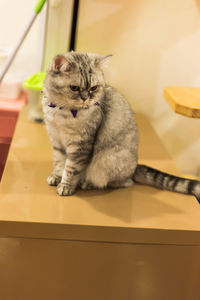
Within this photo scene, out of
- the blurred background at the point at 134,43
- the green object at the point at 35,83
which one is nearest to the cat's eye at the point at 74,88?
the green object at the point at 35,83

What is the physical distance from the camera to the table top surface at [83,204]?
106cm

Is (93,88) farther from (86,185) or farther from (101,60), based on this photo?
(86,185)

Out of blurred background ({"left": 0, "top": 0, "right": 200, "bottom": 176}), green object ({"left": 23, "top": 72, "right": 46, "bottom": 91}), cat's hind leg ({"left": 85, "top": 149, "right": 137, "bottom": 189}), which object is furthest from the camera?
blurred background ({"left": 0, "top": 0, "right": 200, "bottom": 176})

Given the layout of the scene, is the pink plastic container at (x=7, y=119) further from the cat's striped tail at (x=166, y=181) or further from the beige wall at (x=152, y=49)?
the cat's striped tail at (x=166, y=181)

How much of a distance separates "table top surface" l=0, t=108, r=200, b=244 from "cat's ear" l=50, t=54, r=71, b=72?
40 centimetres

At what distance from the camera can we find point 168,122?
1990mm

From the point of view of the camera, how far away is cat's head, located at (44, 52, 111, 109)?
1.02 m

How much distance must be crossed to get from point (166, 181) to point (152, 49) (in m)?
0.85

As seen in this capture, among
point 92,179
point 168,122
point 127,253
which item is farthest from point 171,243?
point 168,122

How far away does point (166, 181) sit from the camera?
1.29 m

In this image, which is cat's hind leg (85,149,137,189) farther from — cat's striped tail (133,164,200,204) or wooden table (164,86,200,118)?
wooden table (164,86,200,118)

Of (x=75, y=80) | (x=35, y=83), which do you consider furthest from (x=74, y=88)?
(x=35, y=83)

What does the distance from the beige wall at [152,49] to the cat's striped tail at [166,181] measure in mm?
727

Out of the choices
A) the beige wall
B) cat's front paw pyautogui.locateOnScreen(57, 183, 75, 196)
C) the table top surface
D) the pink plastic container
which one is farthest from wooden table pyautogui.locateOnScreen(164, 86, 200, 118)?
the pink plastic container
